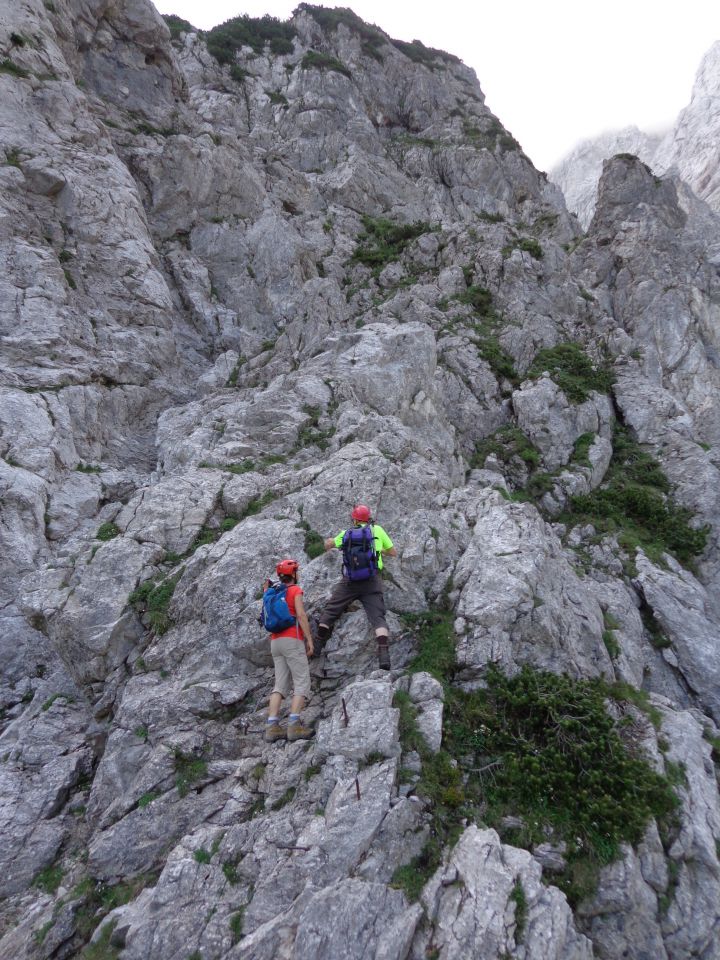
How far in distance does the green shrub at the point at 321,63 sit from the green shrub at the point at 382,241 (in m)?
24.9

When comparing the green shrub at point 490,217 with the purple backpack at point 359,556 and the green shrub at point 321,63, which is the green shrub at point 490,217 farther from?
the purple backpack at point 359,556

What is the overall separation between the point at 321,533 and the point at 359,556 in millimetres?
2565

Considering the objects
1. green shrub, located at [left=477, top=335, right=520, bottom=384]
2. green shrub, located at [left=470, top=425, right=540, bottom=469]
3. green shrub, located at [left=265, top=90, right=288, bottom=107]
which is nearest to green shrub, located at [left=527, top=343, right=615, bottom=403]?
green shrub, located at [left=477, top=335, right=520, bottom=384]

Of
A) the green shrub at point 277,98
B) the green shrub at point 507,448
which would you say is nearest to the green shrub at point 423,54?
the green shrub at point 277,98

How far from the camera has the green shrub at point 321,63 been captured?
146ft

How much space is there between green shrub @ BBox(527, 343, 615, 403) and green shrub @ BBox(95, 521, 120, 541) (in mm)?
16968

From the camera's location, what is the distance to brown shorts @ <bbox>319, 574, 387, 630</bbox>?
9.00 metres

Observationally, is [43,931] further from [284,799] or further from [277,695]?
[277,695]

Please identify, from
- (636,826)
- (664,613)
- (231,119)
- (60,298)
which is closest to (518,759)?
(636,826)

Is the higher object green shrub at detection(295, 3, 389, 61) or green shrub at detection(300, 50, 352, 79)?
green shrub at detection(295, 3, 389, 61)

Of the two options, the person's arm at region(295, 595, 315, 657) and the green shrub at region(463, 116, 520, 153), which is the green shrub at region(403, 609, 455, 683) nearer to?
the person's arm at region(295, 595, 315, 657)

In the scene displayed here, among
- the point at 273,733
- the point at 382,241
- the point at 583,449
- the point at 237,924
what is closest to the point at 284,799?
the point at 273,733

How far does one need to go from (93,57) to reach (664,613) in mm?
41484

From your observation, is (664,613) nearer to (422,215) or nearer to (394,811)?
(394,811)
